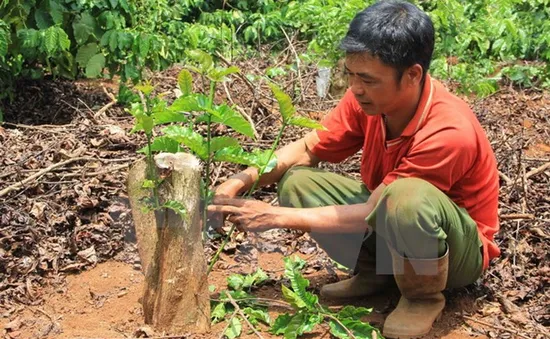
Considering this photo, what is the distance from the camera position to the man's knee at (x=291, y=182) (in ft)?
10.6

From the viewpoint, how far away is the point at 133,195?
290cm

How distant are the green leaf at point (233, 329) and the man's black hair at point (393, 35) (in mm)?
1098

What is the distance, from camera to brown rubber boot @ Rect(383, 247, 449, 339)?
2867 mm

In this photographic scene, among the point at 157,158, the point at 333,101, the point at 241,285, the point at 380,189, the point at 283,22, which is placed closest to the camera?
the point at 157,158

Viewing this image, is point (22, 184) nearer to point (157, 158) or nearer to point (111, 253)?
point (111, 253)

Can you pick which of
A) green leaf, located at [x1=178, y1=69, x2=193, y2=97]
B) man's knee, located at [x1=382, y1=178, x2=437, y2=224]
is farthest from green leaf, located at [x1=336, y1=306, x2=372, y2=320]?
green leaf, located at [x1=178, y1=69, x2=193, y2=97]

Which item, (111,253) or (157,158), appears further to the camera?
(111,253)

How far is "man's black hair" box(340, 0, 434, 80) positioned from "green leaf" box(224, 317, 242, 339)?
110cm

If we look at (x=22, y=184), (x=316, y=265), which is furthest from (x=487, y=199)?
(x=22, y=184)

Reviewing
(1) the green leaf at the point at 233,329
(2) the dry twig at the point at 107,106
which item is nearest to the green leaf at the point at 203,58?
(1) the green leaf at the point at 233,329

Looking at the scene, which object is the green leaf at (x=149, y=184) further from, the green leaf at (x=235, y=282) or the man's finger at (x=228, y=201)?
the green leaf at (x=235, y=282)

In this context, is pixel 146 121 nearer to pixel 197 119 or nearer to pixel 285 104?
pixel 197 119

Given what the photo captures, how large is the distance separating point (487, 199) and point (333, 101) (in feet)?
8.78

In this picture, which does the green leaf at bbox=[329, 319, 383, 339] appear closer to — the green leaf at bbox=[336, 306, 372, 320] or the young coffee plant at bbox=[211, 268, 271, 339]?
the green leaf at bbox=[336, 306, 372, 320]
